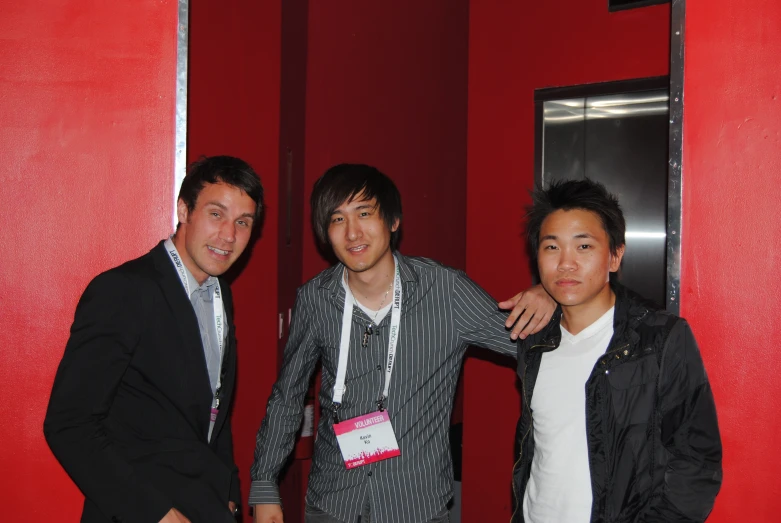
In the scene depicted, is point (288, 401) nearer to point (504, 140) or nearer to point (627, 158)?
point (504, 140)

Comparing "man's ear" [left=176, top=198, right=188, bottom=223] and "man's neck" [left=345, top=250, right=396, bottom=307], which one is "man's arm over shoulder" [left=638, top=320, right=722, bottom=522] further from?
"man's ear" [left=176, top=198, right=188, bottom=223]

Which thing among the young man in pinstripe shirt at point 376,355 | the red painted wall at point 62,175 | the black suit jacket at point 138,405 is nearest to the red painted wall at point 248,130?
the red painted wall at point 62,175

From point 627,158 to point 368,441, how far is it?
275 centimetres

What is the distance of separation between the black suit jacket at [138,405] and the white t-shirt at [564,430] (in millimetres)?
954

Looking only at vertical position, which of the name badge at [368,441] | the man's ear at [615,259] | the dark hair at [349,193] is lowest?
the name badge at [368,441]

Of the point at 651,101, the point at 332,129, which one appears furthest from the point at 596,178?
the point at 332,129

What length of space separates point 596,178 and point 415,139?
137 centimetres

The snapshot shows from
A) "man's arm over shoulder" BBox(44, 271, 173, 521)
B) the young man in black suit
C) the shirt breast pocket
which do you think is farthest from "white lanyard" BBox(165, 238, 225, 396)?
the shirt breast pocket

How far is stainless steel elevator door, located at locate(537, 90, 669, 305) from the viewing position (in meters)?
4.05

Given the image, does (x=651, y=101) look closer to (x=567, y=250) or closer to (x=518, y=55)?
(x=518, y=55)

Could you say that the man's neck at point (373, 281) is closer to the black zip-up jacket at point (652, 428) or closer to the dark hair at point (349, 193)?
the dark hair at point (349, 193)

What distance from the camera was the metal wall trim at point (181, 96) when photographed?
2250 mm

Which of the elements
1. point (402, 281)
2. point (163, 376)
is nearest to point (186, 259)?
point (163, 376)

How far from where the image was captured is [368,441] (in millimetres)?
2250
